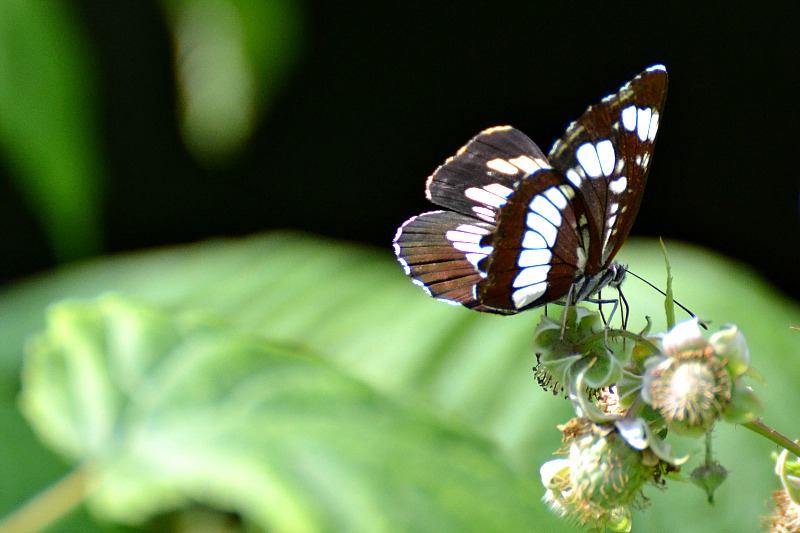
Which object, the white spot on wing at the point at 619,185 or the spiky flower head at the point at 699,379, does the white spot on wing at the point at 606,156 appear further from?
the spiky flower head at the point at 699,379

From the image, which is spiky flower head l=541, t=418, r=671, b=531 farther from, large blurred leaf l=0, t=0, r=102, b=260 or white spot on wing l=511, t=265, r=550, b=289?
large blurred leaf l=0, t=0, r=102, b=260

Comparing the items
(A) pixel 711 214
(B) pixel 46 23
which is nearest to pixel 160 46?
(B) pixel 46 23

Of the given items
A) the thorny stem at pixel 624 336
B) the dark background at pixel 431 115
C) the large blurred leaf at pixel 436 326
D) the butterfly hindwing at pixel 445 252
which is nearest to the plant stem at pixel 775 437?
the thorny stem at pixel 624 336

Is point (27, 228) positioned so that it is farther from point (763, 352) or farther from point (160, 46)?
point (763, 352)

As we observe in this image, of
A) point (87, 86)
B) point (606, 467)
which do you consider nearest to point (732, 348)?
point (606, 467)

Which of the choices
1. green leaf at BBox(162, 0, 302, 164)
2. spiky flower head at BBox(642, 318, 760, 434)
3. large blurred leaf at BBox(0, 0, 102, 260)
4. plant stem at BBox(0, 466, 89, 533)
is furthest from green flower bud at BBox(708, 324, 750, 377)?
green leaf at BBox(162, 0, 302, 164)
